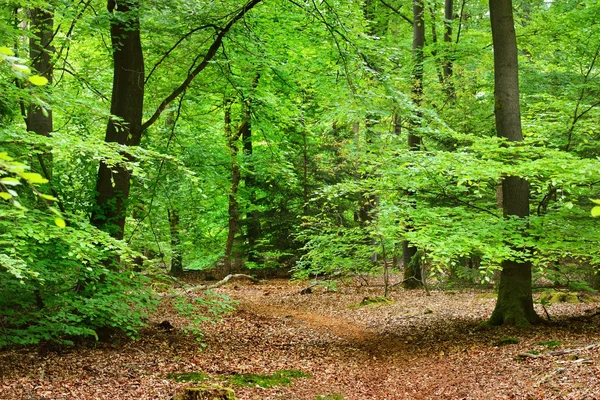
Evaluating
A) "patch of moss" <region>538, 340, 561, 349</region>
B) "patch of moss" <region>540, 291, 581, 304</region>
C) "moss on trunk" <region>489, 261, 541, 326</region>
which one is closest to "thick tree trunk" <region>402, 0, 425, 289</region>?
"patch of moss" <region>540, 291, 581, 304</region>

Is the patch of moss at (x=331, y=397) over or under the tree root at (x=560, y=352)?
under

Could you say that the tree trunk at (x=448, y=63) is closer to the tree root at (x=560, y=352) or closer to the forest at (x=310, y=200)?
the forest at (x=310, y=200)

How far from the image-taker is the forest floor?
609 centimetres

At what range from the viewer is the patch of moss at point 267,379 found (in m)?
6.83

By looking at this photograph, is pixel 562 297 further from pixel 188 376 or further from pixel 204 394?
pixel 204 394

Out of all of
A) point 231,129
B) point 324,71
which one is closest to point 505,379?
point 324,71

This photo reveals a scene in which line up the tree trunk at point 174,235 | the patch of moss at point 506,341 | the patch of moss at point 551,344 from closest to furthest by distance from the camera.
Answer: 1. the patch of moss at point 551,344
2. the patch of moss at point 506,341
3. the tree trunk at point 174,235

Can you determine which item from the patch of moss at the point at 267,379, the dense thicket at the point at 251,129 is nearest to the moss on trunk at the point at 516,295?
the dense thicket at the point at 251,129

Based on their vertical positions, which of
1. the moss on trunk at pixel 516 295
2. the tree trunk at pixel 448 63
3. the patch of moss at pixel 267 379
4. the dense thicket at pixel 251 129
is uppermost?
the tree trunk at pixel 448 63

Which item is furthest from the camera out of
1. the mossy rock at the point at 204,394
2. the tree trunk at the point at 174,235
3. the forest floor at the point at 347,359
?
the tree trunk at the point at 174,235

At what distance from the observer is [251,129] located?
11.3 metres

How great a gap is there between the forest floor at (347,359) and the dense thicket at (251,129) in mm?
574

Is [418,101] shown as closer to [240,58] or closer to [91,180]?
[240,58]

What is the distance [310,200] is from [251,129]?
2.73 meters
